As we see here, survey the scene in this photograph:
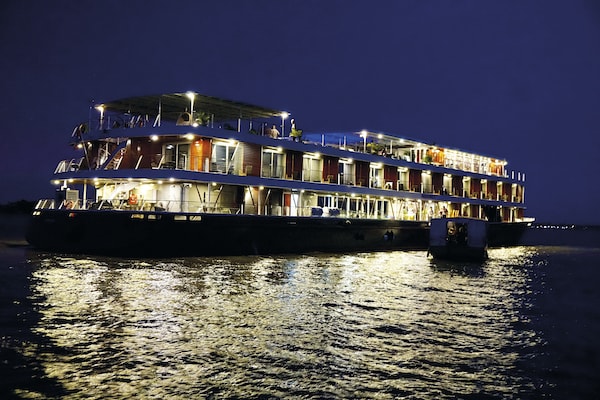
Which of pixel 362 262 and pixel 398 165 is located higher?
pixel 398 165

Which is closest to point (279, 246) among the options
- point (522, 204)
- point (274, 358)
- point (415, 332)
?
point (415, 332)

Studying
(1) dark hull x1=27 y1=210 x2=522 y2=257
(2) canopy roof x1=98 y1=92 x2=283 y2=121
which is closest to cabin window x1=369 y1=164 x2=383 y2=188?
(1) dark hull x1=27 y1=210 x2=522 y2=257

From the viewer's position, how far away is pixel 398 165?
42.7 meters

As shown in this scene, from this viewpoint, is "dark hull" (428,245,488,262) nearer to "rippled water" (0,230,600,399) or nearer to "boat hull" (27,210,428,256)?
"boat hull" (27,210,428,256)

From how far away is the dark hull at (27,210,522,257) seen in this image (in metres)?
25.7

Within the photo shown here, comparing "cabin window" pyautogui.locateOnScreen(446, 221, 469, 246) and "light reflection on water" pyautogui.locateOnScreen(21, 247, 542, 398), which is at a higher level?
"cabin window" pyautogui.locateOnScreen(446, 221, 469, 246)

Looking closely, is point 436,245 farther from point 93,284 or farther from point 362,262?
point 93,284

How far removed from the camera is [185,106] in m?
31.5

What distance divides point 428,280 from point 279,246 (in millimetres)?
11076

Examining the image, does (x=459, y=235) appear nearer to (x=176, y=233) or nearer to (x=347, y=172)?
(x=347, y=172)

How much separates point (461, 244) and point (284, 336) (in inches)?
945

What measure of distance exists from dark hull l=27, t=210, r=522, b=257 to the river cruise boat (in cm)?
6

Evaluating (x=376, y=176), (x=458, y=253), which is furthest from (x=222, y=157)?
(x=376, y=176)

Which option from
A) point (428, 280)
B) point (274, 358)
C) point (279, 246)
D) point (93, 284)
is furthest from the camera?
point (279, 246)
